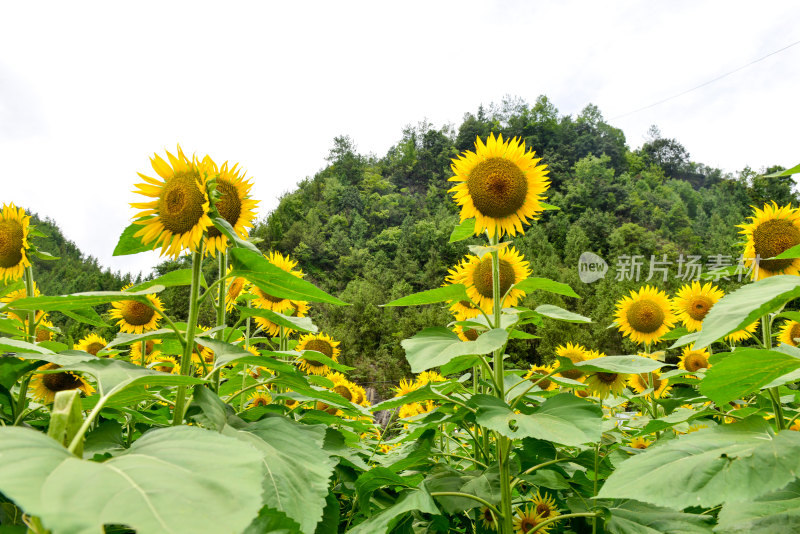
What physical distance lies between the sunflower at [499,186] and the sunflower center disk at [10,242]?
5.24ft

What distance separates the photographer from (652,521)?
1139 mm

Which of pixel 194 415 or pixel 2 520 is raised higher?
pixel 194 415

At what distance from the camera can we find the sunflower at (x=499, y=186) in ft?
6.22

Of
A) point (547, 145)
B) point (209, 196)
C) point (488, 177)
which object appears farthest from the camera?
point (547, 145)

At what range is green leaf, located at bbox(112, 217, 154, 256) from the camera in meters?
1.31

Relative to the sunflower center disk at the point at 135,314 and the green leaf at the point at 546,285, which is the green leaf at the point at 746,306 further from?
the sunflower center disk at the point at 135,314

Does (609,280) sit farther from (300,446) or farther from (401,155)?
(401,155)

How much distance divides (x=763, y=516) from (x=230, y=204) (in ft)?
4.74

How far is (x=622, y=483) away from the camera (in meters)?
0.82

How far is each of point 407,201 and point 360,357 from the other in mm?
30089

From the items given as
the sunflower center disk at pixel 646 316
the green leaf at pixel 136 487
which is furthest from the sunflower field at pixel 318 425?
the sunflower center disk at pixel 646 316

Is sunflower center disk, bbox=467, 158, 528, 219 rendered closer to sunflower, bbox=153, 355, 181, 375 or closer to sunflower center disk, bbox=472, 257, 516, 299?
sunflower center disk, bbox=472, 257, 516, 299

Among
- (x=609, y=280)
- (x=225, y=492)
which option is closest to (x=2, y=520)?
(x=225, y=492)

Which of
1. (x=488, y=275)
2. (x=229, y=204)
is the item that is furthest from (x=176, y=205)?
(x=488, y=275)
